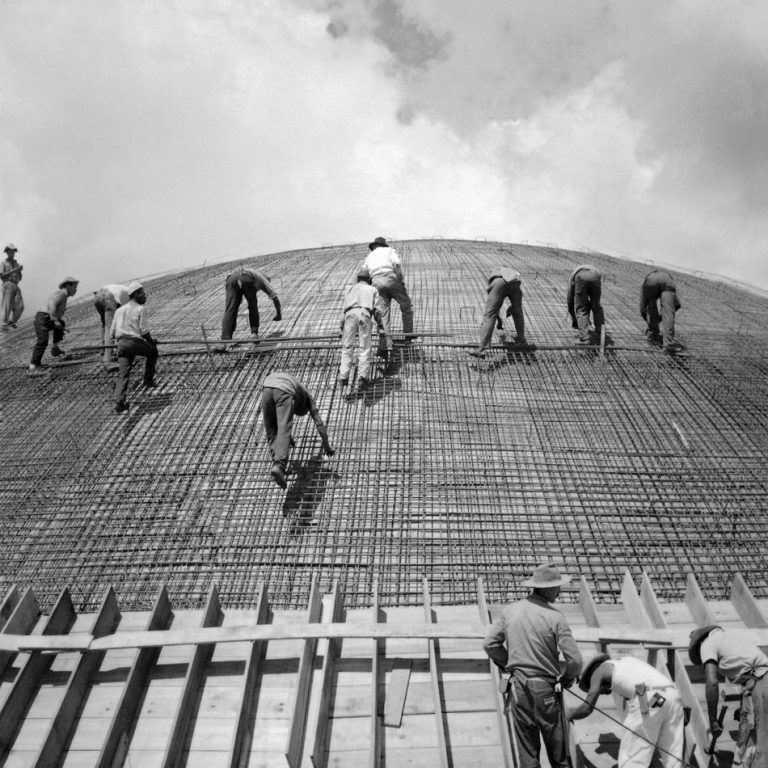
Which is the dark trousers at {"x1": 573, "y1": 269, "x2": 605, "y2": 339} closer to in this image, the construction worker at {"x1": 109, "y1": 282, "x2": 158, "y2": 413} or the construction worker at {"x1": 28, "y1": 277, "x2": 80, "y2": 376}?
the construction worker at {"x1": 109, "y1": 282, "x2": 158, "y2": 413}

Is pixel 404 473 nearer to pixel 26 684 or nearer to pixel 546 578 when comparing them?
pixel 546 578

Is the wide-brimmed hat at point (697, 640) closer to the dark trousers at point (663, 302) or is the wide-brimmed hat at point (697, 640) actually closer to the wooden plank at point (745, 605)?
the wooden plank at point (745, 605)

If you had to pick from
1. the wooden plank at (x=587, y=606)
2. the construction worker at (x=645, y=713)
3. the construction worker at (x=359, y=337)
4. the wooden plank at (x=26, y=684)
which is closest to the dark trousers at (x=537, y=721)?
the construction worker at (x=645, y=713)

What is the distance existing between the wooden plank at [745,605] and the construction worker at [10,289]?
17079 mm

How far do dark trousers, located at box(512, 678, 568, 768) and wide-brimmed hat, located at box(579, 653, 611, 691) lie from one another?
50 cm

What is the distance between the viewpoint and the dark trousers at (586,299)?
31.1 feet

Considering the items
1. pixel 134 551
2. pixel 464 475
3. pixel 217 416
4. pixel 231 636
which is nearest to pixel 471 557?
pixel 464 475

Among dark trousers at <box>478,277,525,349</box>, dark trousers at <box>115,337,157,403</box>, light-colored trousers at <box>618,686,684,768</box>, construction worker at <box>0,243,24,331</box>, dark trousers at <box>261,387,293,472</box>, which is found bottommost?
light-colored trousers at <box>618,686,684,768</box>

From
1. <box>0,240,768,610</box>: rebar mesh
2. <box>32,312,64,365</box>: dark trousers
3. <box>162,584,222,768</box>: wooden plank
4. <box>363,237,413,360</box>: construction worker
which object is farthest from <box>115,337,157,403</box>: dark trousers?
<box>162,584,222,768</box>: wooden plank

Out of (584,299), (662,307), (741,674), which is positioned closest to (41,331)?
(584,299)

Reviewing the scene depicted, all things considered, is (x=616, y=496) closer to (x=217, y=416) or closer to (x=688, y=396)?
(x=688, y=396)

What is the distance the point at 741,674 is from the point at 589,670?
3.38 feet

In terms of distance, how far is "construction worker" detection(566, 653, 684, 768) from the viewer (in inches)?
153

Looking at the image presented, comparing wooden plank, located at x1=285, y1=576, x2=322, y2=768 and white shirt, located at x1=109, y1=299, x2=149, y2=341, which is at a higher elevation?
white shirt, located at x1=109, y1=299, x2=149, y2=341
